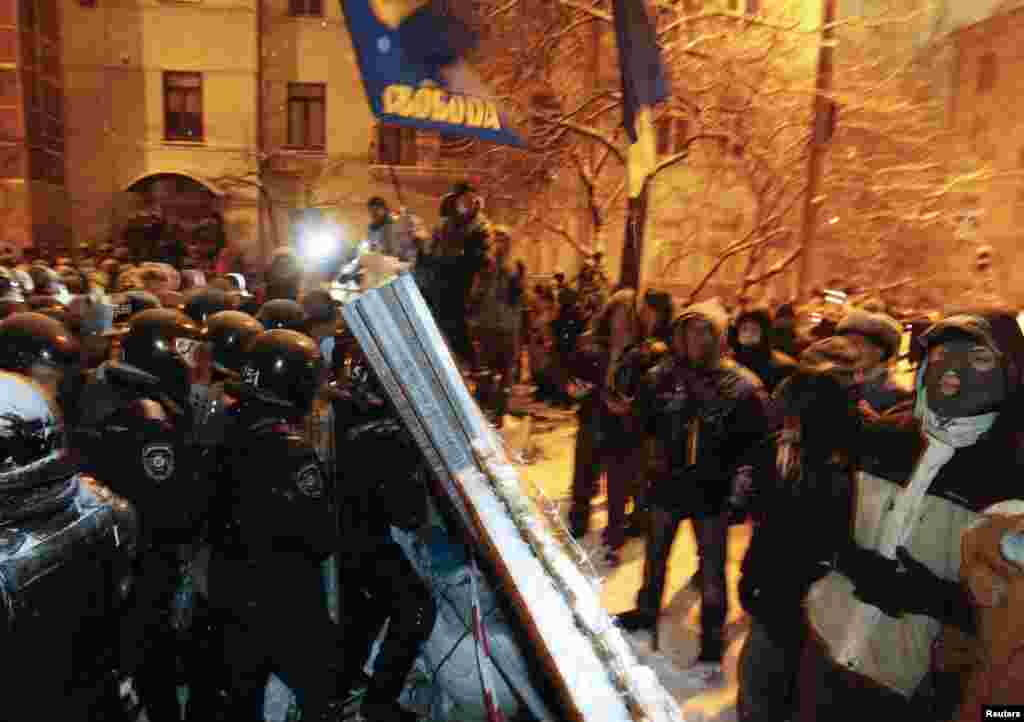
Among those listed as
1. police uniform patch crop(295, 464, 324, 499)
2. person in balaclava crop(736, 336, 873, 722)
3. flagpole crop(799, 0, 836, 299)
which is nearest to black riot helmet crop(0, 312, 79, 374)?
police uniform patch crop(295, 464, 324, 499)

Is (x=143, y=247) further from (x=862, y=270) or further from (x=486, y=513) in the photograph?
(x=486, y=513)

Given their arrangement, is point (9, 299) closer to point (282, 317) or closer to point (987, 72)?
point (282, 317)

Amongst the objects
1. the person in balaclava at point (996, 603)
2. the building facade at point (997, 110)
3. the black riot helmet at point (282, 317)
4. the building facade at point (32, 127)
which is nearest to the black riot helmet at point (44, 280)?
the black riot helmet at point (282, 317)

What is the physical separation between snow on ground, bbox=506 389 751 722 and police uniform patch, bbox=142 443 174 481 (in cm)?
151

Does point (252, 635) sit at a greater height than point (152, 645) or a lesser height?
greater

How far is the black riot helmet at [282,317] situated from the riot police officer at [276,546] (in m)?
1.88

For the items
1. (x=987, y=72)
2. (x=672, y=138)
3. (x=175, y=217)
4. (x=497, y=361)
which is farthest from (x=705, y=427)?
(x=987, y=72)

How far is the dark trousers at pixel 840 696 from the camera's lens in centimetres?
213

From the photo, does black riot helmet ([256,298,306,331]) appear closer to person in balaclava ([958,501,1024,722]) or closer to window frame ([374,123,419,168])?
person in balaclava ([958,501,1024,722])

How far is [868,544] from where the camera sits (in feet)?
7.37

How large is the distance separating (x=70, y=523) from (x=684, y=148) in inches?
381

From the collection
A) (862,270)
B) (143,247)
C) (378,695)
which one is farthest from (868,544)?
(143,247)

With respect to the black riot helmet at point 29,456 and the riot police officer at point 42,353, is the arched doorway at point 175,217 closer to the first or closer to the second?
the riot police officer at point 42,353

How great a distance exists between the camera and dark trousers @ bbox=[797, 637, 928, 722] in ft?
7.00
